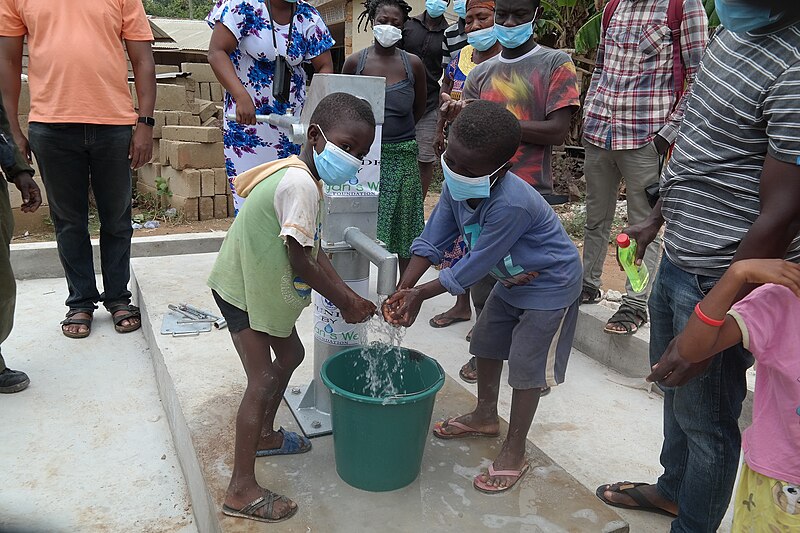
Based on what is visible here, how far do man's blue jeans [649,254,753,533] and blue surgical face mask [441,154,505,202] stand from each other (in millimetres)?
584

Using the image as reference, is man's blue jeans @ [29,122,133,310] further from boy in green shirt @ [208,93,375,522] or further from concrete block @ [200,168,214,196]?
concrete block @ [200,168,214,196]

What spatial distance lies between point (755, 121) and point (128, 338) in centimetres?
328

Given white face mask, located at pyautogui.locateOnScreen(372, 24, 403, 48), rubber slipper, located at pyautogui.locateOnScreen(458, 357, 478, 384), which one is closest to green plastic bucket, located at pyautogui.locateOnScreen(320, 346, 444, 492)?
rubber slipper, located at pyautogui.locateOnScreen(458, 357, 478, 384)

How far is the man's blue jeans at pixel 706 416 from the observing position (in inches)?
68.6

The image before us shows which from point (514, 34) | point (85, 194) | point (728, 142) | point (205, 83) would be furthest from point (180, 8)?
point (728, 142)

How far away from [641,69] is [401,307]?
2120 mm

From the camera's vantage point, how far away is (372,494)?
2.04 m

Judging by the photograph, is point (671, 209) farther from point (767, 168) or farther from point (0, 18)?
point (0, 18)

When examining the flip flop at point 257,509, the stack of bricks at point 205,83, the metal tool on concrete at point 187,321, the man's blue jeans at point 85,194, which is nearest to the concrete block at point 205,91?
the stack of bricks at point 205,83

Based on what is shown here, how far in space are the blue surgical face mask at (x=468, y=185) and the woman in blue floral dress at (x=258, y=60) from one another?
1.31 meters

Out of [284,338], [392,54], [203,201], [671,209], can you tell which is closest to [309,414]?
[284,338]

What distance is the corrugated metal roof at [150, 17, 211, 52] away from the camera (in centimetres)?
1492

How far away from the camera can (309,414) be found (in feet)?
8.17

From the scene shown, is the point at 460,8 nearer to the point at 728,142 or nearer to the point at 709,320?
the point at 728,142
